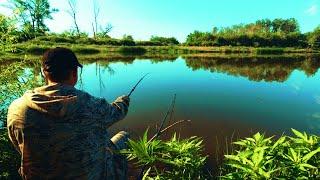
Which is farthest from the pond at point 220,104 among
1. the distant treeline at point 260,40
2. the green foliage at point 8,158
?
the distant treeline at point 260,40

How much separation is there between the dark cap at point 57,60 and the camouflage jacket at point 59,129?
15 centimetres

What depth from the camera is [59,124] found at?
2.65 metres

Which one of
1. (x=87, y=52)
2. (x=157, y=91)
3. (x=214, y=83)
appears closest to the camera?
(x=157, y=91)

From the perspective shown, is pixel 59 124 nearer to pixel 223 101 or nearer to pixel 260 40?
pixel 223 101

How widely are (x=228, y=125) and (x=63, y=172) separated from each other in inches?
289

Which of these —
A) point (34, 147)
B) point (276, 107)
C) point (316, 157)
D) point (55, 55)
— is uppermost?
point (55, 55)

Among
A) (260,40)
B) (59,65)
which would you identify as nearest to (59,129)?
(59,65)

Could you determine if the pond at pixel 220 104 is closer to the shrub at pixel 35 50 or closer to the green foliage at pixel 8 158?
the green foliage at pixel 8 158

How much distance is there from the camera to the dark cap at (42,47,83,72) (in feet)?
8.75

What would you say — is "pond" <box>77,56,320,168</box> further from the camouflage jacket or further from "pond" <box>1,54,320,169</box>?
the camouflage jacket

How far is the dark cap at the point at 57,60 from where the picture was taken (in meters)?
2.67

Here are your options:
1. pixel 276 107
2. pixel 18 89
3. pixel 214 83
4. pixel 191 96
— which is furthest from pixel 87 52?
pixel 18 89

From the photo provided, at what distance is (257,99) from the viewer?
13875 millimetres

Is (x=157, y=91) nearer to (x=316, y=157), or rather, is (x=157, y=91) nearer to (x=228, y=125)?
(x=228, y=125)
